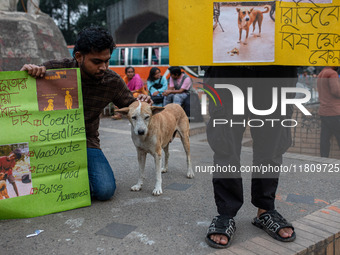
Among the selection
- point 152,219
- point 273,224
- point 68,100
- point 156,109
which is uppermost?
point 68,100

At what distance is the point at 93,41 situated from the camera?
2.88m

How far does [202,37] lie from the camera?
2.20 metres

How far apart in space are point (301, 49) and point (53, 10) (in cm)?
3521

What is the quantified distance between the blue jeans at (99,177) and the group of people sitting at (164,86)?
523 centimetres

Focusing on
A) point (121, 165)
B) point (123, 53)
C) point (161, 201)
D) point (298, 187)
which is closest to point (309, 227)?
point (298, 187)

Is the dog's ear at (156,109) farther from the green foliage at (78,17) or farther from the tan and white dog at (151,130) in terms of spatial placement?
the green foliage at (78,17)

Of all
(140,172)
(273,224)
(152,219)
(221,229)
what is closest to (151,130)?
(140,172)

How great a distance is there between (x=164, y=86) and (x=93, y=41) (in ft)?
22.2

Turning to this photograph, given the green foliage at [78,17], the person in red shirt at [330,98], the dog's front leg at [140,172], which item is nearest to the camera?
the dog's front leg at [140,172]

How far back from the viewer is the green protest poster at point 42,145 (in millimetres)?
2729

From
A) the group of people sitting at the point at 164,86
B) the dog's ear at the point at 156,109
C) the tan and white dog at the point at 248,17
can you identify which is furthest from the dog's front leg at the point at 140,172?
the group of people sitting at the point at 164,86

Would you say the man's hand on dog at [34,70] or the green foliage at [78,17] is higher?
the green foliage at [78,17]

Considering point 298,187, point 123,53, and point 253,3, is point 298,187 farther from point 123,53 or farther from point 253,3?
point 123,53

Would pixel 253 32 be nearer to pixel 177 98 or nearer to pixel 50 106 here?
pixel 50 106
